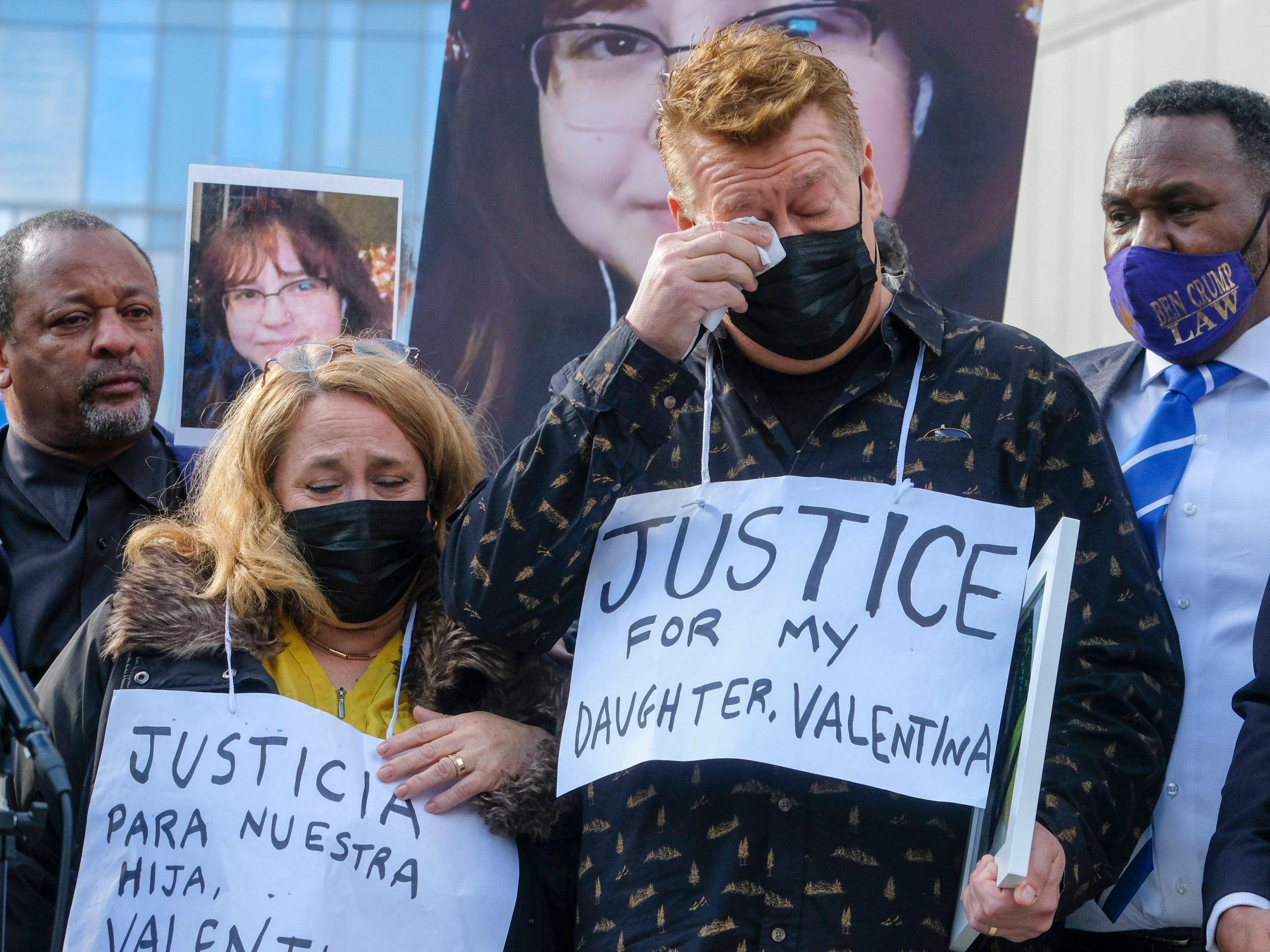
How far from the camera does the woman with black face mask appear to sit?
2.38m

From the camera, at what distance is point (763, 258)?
7.02 feet

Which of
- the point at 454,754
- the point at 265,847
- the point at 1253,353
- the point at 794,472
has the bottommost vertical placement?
the point at 265,847

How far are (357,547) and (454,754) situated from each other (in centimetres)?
42

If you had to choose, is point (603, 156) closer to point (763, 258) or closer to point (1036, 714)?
point (763, 258)

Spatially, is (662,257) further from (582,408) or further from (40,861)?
(40,861)

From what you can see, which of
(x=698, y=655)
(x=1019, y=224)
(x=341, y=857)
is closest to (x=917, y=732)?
(x=698, y=655)

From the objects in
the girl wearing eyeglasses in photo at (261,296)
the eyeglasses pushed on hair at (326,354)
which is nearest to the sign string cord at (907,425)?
the eyeglasses pushed on hair at (326,354)

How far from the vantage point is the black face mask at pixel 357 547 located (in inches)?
97.9

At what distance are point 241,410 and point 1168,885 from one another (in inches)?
77.2

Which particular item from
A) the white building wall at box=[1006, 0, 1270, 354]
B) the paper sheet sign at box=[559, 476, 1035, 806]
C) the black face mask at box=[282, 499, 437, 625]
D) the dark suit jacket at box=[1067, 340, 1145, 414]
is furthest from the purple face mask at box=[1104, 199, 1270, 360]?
the black face mask at box=[282, 499, 437, 625]

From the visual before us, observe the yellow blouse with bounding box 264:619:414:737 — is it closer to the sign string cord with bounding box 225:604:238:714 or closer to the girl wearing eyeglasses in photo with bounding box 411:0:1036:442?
the sign string cord with bounding box 225:604:238:714

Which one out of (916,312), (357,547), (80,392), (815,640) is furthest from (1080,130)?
(80,392)

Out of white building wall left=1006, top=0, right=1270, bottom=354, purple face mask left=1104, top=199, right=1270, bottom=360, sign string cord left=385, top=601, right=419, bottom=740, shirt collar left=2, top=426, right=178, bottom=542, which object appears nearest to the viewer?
sign string cord left=385, top=601, right=419, bottom=740

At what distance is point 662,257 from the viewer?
7.07 feet
